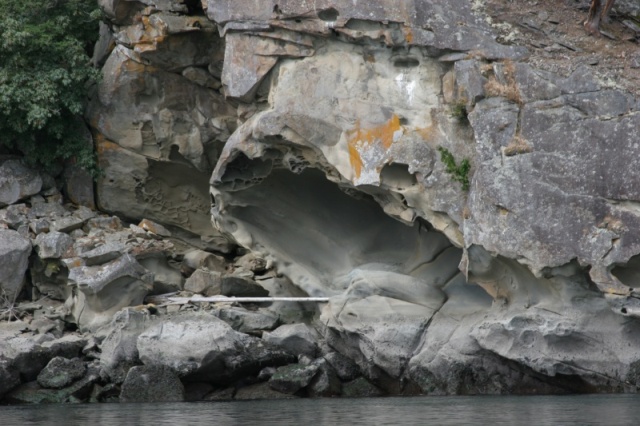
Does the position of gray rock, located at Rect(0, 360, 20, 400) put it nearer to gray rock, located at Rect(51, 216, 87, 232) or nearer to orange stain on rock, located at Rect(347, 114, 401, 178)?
gray rock, located at Rect(51, 216, 87, 232)

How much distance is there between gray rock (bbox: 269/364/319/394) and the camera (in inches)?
1073

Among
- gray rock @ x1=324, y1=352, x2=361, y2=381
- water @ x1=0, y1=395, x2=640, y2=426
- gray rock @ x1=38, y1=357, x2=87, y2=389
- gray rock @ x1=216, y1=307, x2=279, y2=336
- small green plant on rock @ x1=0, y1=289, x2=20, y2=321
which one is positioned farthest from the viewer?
small green plant on rock @ x1=0, y1=289, x2=20, y2=321

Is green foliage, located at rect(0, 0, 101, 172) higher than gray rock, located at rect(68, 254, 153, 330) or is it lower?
higher

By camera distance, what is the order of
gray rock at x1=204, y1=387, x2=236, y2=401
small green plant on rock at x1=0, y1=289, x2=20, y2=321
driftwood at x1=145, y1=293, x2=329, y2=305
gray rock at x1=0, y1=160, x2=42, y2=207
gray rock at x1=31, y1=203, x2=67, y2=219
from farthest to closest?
gray rock at x1=0, y1=160, x2=42, y2=207 → gray rock at x1=31, y1=203, x2=67, y2=219 → small green plant on rock at x1=0, y1=289, x2=20, y2=321 → driftwood at x1=145, y1=293, x2=329, y2=305 → gray rock at x1=204, y1=387, x2=236, y2=401

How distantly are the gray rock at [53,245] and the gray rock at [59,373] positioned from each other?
3850 millimetres

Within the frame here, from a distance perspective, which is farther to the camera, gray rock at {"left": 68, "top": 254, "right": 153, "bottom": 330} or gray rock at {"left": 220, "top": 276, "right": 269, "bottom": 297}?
gray rock at {"left": 220, "top": 276, "right": 269, "bottom": 297}

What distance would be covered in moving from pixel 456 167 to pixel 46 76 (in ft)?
33.8

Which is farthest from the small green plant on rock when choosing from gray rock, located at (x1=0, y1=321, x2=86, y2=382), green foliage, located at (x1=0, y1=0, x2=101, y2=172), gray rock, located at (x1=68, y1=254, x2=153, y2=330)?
green foliage, located at (x1=0, y1=0, x2=101, y2=172)

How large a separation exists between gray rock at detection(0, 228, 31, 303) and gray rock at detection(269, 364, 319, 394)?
726 cm

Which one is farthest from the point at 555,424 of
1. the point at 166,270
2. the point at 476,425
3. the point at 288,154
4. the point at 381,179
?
the point at 166,270

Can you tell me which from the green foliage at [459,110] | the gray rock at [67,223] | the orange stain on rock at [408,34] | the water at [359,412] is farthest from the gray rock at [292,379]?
the gray rock at [67,223]

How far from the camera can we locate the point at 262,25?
2856cm

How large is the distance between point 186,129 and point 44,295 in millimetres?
5073

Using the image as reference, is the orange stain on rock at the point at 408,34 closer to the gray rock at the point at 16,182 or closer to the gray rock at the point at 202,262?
the gray rock at the point at 202,262
